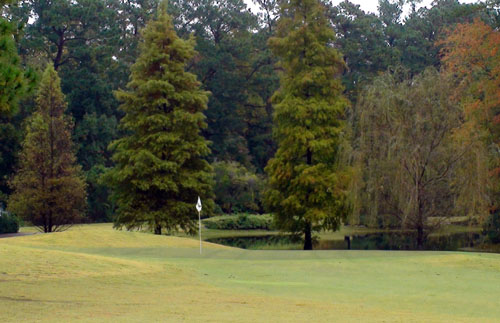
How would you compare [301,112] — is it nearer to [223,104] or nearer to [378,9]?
[223,104]

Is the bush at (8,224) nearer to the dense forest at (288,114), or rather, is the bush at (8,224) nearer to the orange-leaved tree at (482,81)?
the dense forest at (288,114)

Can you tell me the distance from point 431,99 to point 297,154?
25.6 ft

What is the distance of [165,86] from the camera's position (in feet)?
115

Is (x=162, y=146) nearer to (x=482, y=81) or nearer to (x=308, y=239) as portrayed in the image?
(x=308, y=239)

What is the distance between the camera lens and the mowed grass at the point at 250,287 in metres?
11.2

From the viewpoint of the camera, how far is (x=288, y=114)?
→ 33.8m

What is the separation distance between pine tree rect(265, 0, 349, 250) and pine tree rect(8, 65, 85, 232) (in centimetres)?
1101

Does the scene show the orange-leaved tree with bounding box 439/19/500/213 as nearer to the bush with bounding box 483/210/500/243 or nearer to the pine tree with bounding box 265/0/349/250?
the bush with bounding box 483/210/500/243

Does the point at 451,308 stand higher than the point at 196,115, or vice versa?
the point at 196,115

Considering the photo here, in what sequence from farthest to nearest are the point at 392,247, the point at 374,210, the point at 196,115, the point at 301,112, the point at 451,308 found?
the point at 392,247 → the point at 196,115 → the point at 301,112 → the point at 374,210 → the point at 451,308

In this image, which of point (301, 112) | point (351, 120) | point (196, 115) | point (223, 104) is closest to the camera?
point (351, 120)

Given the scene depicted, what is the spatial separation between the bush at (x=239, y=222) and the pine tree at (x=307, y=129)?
14.0 metres

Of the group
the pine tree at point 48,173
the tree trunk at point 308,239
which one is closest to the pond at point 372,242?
the tree trunk at point 308,239

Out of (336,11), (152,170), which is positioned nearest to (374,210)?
(152,170)
